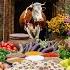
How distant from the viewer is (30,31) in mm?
8508

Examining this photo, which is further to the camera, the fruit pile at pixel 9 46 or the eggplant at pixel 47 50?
the fruit pile at pixel 9 46

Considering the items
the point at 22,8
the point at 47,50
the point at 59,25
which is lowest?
the point at 47,50

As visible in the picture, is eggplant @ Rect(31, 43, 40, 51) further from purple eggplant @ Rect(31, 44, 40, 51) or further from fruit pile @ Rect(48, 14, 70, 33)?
fruit pile @ Rect(48, 14, 70, 33)

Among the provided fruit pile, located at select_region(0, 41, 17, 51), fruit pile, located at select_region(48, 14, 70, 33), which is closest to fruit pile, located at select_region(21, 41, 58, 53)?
fruit pile, located at select_region(0, 41, 17, 51)

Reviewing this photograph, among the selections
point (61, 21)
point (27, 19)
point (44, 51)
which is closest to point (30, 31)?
point (27, 19)

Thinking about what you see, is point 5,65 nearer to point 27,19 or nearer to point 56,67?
point 56,67

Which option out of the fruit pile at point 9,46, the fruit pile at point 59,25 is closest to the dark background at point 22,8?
the fruit pile at point 59,25

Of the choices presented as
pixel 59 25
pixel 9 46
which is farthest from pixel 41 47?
pixel 59 25

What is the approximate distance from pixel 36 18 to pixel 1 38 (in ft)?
7.35

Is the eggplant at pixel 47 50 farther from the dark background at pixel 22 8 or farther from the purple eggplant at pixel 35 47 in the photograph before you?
the dark background at pixel 22 8

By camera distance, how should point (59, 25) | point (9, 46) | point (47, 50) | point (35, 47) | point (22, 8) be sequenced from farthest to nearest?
point (22, 8)
point (59, 25)
point (9, 46)
point (35, 47)
point (47, 50)

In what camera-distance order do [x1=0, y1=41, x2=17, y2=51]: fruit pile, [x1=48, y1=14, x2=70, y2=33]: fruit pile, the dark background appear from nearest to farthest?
[x1=0, y1=41, x2=17, y2=51]: fruit pile, [x1=48, y1=14, x2=70, y2=33]: fruit pile, the dark background

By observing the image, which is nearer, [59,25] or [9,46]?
[9,46]

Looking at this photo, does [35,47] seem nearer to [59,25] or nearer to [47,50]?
[47,50]
